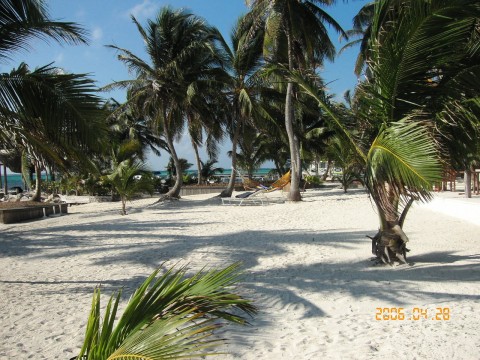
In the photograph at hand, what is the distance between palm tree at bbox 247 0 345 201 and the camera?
1359 cm

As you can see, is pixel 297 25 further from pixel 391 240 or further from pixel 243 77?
pixel 391 240

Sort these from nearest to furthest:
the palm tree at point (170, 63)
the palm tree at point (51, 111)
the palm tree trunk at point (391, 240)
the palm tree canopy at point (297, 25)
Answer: the palm tree at point (51, 111), the palm tree trunk at point (391, 240), the palm tree canopy at point (297, 25), the palm tree at point (170, 63)

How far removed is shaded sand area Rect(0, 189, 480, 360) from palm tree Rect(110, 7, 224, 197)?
9.44m

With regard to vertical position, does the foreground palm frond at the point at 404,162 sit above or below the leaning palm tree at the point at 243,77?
below

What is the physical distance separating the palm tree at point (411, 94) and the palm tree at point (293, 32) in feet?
29.6

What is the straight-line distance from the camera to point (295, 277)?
454 cm

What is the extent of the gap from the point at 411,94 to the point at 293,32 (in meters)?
10.4

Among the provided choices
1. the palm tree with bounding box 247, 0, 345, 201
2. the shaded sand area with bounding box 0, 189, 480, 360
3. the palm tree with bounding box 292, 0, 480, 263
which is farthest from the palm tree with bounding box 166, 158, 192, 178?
the palm tree with bounding box 292, 0, 480, 263

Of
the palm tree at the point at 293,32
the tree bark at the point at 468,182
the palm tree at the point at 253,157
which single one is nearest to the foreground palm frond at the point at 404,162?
the tree bark at the point at 468,182

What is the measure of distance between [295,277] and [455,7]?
328 centimetres

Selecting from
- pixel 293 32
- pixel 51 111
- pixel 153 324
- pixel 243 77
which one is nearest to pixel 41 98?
pixel 51 111

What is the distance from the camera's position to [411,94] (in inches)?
167

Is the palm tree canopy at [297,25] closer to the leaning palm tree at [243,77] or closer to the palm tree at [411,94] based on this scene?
the leaning palm tree at [243,77]

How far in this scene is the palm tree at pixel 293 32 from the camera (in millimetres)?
13594
